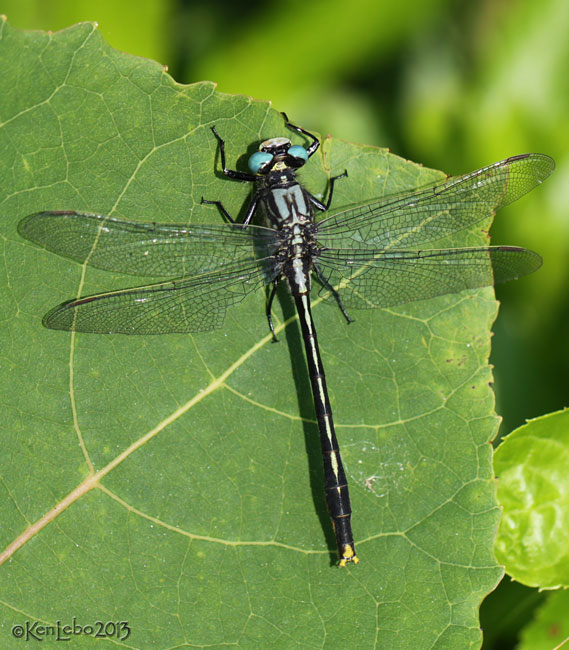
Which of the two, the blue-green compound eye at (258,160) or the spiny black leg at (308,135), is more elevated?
the spiny black leg at (308,135)

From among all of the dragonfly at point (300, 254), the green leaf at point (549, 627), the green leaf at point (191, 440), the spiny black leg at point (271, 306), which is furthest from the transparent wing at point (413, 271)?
the green leaf at point (549, 627)

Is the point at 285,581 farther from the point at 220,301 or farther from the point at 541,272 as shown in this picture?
the point at 541,272

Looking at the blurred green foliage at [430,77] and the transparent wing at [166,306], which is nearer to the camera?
the transparent wing at [166,306]

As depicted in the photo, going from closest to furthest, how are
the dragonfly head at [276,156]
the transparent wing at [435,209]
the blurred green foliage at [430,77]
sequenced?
1. the dragonfly head at [276,156]
2. the transparent wing at [435,209]
3. the blurred green foliage at [430,77]

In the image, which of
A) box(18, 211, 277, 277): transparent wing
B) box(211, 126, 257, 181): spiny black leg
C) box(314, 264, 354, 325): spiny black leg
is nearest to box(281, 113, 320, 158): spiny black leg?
box(211, 126, 257, 181): spiny black leg

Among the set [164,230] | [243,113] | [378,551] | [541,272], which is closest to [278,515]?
[378,551]

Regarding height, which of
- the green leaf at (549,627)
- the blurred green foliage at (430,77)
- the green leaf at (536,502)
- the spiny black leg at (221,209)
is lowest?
the green leaf at (549,627)

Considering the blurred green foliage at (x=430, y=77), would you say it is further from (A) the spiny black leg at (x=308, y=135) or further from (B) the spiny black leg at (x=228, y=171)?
(B) the spiny black leg at (x=228, y=171)

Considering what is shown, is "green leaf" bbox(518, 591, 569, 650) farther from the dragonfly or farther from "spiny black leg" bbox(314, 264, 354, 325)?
"spiny black leg" bbox(314, 264, 354, 325)
